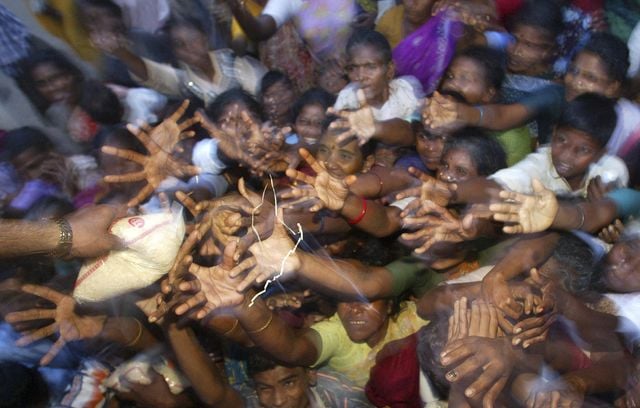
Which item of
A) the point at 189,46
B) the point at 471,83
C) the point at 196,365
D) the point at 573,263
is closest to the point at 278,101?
the point at 189,46

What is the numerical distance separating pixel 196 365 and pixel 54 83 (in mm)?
1610

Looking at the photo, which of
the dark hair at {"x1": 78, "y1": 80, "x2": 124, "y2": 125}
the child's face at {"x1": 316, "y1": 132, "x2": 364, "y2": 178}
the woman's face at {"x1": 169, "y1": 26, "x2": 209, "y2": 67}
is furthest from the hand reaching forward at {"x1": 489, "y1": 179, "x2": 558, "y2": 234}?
the woman's face at {"x1": 169, "y1": 26, "x2": 209, "y2": 67}

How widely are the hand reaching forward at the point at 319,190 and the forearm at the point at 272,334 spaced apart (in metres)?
0.31

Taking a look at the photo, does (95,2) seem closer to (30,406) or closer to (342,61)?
(342,61)

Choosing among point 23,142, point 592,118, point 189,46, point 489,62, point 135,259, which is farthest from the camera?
point 189,46

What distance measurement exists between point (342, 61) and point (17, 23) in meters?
1.67

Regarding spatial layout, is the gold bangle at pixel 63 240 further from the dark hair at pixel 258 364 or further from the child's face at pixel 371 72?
the child's face at pixel 371 72

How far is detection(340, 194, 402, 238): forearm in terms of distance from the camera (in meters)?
1.99

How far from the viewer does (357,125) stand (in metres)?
2.40

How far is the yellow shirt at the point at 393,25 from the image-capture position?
10.3 ft

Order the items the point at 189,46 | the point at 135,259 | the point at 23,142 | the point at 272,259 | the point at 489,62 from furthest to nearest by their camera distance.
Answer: the point at 189,46 → the point at 489,62 → the point at 23,142 → the point at 272,259 → the point at 135,259

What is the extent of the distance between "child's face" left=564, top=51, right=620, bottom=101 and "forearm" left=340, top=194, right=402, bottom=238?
0.94 metres

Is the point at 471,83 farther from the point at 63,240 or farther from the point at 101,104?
the point at 63,240

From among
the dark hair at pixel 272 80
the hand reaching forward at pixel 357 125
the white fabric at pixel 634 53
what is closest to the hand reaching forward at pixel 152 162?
the hand reaching forward at pixel 357 125
